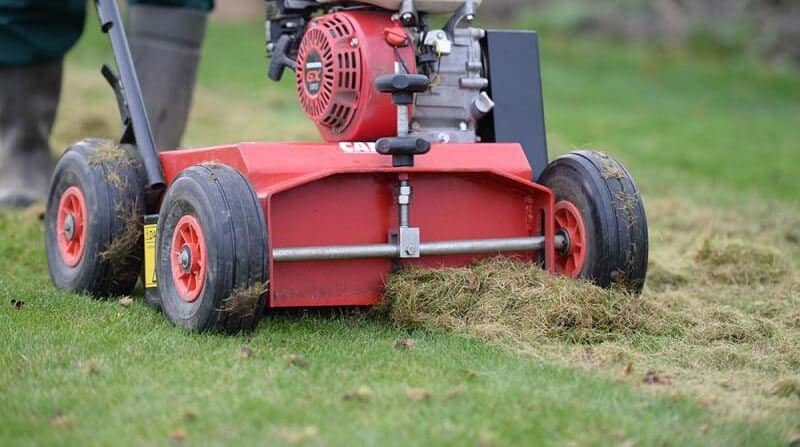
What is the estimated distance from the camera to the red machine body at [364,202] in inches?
168

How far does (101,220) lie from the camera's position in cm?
467

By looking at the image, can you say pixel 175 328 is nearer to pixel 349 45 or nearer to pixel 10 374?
pixel 10 374

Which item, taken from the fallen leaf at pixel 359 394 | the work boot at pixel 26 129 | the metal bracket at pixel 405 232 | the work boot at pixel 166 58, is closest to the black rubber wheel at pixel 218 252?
the metal bracket at pixel 405 232

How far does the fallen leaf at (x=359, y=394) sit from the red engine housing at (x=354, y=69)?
1444mm

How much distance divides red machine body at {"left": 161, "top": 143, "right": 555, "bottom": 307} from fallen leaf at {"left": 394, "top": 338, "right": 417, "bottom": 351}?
39 cm

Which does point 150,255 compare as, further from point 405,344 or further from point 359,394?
point 359,394

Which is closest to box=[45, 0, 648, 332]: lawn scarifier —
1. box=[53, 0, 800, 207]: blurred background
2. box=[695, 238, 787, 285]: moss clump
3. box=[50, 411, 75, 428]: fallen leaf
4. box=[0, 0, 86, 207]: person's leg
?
Answer: box=[50, 411, 75, 428]: fallen leaf

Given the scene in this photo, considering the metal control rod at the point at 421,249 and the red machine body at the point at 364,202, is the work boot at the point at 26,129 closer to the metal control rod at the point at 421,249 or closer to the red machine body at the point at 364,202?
the red machine body at the point at 364,202

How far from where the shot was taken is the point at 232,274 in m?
3.92

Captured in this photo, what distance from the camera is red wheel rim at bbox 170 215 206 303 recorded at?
4.09 meters

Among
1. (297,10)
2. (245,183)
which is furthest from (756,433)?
(297,10)

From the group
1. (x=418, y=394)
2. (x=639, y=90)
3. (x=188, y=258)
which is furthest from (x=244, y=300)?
(x=639, y=90)

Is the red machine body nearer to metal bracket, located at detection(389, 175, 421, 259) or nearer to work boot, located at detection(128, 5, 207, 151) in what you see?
metal bracket, located at detection(389, 175, 421, 259)

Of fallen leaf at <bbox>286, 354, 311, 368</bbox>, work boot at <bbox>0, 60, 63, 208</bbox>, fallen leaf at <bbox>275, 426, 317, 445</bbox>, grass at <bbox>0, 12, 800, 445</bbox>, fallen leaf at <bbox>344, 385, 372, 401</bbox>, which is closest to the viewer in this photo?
fallen leaf at <bbox>275, 426, 317, 445</bbox>
